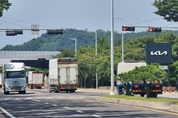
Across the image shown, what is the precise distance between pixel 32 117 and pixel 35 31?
41240 millimetres

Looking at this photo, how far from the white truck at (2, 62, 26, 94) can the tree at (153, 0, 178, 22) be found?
31.7 metres

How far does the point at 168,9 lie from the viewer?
92.4 metres

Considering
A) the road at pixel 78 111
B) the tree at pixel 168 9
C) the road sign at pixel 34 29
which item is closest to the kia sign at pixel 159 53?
the tree at pixel 168 9

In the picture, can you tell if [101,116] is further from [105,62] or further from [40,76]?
[40,76]

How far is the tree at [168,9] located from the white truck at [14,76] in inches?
1248

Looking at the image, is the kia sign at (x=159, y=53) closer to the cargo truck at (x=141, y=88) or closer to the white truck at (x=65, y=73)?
the white truck at (x=65, y=73)

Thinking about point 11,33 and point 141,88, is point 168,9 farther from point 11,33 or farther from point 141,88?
point 141,88

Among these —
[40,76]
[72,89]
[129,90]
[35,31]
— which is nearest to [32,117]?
[129,90]

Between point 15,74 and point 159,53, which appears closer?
point 15,74

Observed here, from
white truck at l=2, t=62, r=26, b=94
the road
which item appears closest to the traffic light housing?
white truck at l=2, t=62, r=26, b=94

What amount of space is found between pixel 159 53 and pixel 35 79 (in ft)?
111

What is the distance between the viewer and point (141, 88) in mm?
49625

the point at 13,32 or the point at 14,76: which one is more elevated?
the point at 13,32

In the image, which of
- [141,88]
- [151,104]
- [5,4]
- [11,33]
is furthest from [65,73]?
[151,104]
